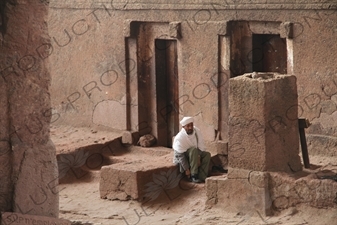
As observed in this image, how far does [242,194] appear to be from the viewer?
1083cm

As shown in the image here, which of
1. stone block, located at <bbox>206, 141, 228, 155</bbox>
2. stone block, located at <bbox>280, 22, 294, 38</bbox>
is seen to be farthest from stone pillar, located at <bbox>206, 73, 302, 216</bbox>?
stone block, located at <bbox>206, 141, 228, 155</bbox>

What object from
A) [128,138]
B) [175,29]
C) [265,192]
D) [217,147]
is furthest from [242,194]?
[128,138]

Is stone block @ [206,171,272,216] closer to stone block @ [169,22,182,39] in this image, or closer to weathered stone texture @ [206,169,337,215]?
weathered stone texture @ [206,169,337,215]

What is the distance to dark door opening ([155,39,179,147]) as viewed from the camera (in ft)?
46.9

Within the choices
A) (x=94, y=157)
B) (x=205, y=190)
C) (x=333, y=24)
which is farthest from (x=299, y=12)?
(x=94, y=157)

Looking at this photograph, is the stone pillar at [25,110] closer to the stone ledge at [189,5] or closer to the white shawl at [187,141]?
the white shawl at [187,141]

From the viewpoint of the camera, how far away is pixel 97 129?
14961mm

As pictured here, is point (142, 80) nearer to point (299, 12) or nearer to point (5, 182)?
point (299, 12)

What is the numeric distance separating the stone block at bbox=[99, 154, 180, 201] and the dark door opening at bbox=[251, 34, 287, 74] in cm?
201

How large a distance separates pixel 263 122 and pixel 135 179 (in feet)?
7.52

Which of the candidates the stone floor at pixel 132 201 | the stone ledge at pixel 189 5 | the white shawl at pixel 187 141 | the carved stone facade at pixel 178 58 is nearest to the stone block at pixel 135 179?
the stone floor at pixel 132 201

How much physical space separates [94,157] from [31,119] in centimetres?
739

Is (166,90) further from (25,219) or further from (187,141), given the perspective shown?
(25,219)

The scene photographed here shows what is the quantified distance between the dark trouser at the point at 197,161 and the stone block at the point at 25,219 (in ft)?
19.1
